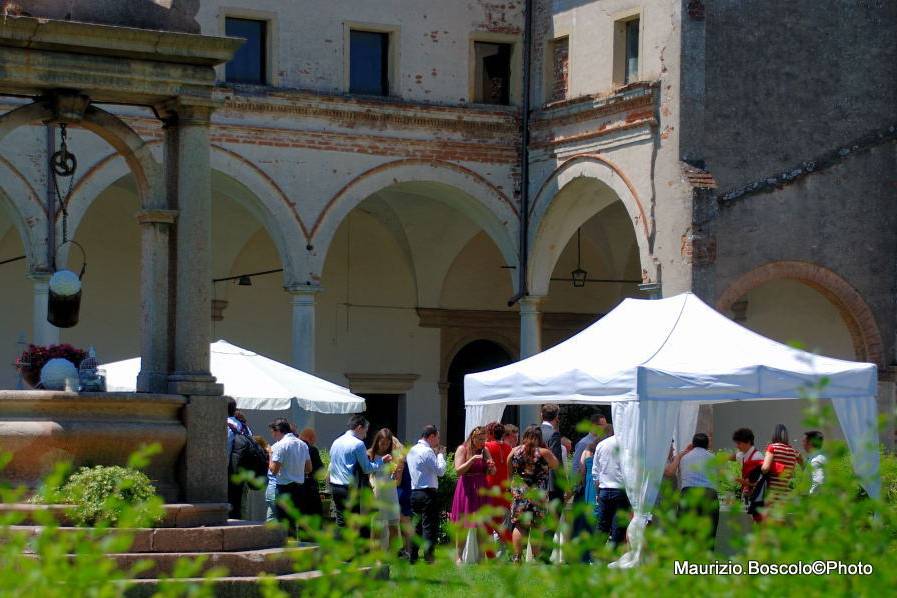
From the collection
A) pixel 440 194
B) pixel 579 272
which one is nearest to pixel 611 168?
pixel 440 194

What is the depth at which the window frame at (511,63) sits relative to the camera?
2230cm

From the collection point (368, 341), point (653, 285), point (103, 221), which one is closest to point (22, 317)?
point (103, 221)

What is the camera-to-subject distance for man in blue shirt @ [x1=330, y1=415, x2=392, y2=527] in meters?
13.2

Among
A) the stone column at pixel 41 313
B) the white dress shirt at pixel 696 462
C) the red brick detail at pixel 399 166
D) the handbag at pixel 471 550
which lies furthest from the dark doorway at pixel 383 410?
the white dress shirt at pixel 696 462

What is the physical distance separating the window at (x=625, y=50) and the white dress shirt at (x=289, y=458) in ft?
29.7

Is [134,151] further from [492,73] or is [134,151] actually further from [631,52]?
[492,73]

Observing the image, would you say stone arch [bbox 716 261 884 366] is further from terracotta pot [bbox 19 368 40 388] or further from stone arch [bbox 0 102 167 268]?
terracotta pot [bbox 19 368 40 388]

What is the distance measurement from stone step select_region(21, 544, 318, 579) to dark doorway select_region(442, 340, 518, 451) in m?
16.5

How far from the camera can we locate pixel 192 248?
1075cm

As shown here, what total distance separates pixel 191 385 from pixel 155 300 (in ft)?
2.07

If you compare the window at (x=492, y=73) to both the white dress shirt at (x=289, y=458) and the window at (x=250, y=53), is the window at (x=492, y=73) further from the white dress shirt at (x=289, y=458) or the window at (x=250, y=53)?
the white dress shirt at (x=289, y=458)

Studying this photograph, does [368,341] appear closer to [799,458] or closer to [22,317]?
[22,317]

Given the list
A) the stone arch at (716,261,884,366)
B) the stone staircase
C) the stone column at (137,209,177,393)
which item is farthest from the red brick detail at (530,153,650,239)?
the stone staircase

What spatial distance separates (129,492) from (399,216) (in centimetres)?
1596
